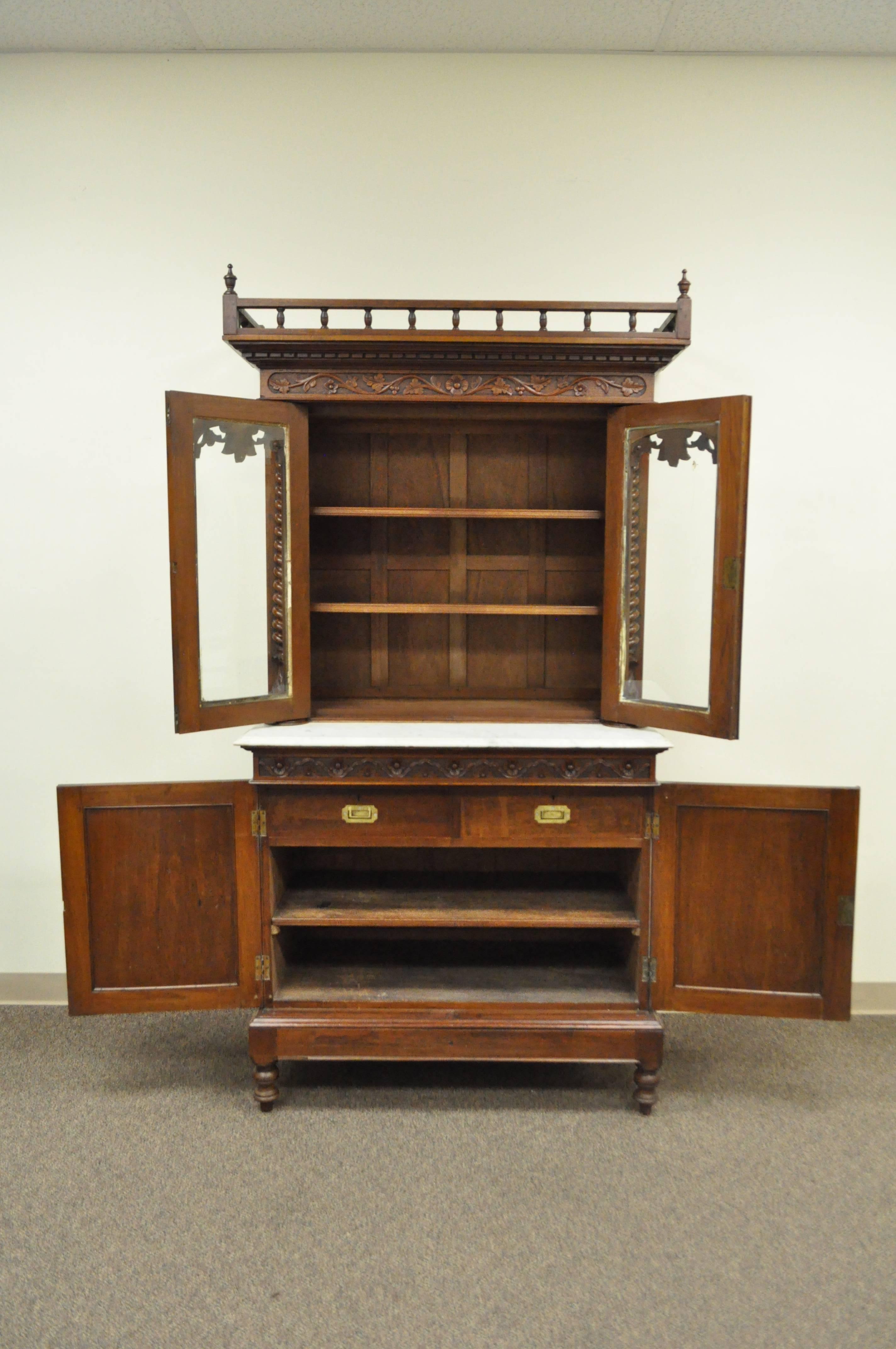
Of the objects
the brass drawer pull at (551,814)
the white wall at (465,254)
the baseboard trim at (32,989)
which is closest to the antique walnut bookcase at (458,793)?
the brass drawer pull at (551,814)

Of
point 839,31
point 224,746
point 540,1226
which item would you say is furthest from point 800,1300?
point 839,31

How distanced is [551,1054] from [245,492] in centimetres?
164

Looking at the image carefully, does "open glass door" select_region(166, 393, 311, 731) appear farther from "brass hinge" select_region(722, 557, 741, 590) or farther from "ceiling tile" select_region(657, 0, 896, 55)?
"ceiling tile" select_region(657, 0, 896, 55)

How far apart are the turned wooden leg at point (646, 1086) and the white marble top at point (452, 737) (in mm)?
815

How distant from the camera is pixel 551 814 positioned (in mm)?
1980

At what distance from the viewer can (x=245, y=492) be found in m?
2.07

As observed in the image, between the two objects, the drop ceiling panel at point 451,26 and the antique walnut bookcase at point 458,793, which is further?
the drop ceiling panel at point 451,26

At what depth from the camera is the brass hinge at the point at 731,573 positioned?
6.10ft

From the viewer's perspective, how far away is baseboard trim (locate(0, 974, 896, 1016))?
2566 mm

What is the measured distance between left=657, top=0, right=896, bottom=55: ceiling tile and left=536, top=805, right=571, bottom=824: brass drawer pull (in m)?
2.21

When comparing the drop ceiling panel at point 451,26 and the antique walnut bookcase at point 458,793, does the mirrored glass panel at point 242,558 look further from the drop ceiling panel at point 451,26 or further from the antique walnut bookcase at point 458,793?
the drop ceiling panel at point 451,26

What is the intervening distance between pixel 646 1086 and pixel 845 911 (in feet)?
2.18

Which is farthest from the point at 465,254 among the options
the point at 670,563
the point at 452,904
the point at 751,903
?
the point at 751,903

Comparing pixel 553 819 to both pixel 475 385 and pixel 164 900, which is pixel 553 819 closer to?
pixel 164 900
